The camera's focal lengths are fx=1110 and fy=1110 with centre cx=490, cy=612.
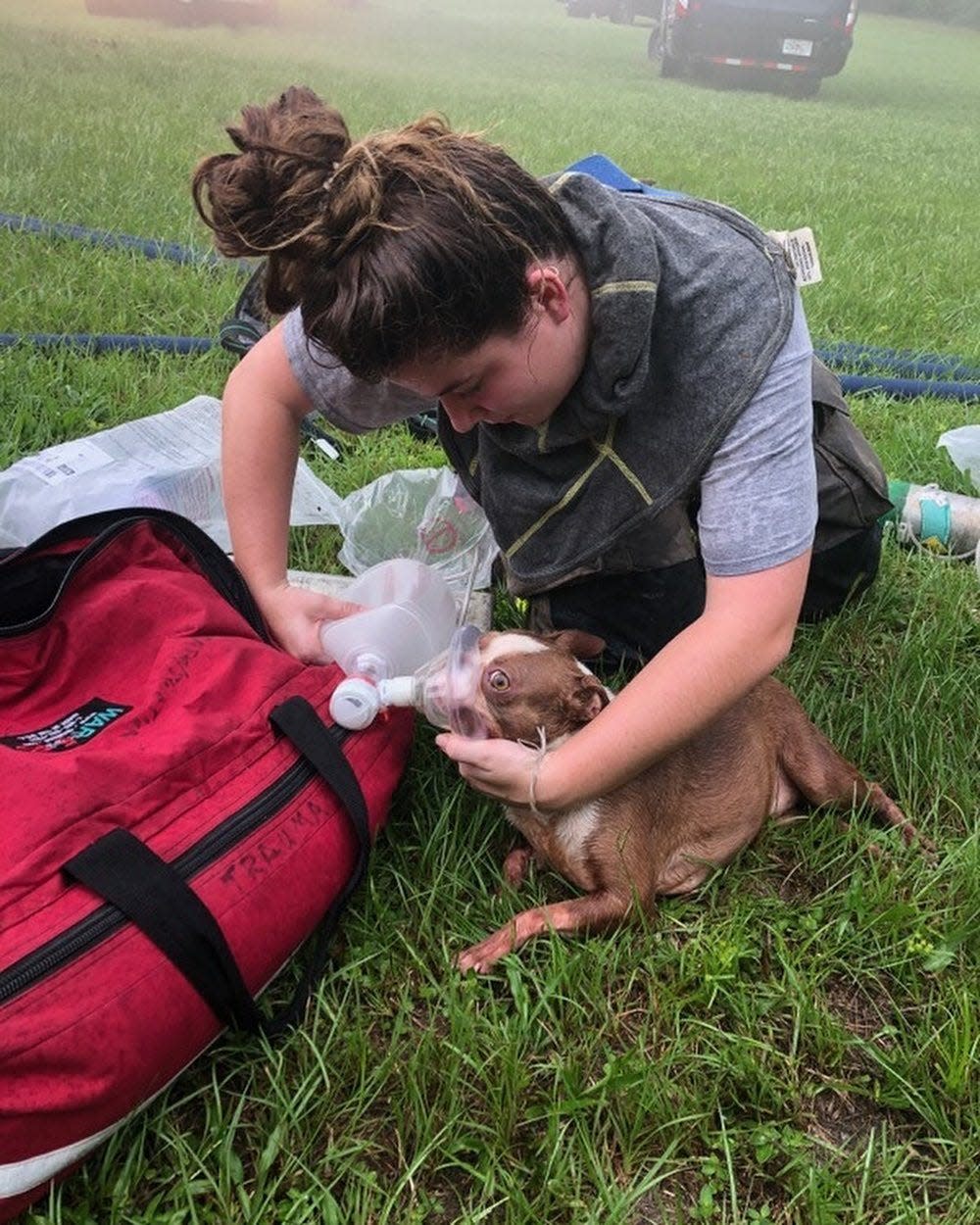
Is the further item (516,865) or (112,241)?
(112,241)

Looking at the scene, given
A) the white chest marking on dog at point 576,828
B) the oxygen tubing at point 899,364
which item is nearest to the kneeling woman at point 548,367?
the white chest marking on dog at point 576,828

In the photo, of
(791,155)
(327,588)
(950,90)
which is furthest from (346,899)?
(950,90)

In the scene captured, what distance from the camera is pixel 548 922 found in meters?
1.66

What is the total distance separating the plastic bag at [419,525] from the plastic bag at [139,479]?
8 centimetres

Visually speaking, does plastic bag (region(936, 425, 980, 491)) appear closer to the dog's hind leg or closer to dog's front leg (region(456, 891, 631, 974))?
the dog's hind leg

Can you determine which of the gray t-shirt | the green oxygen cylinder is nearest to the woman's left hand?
the gray t-shirt

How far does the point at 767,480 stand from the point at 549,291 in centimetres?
43

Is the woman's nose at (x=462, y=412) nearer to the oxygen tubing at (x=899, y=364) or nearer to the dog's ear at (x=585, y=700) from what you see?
the dog's ear at (x=585, y=700)

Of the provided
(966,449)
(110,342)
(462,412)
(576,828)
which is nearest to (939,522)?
(966,449)

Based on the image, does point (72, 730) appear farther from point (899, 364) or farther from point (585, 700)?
point (899, 364)

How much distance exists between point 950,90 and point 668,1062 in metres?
10.4

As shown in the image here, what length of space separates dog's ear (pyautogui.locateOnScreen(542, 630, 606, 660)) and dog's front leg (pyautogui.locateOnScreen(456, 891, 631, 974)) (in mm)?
440

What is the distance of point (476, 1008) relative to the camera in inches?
62.9

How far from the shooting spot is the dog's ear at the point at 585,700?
5.87 feet
